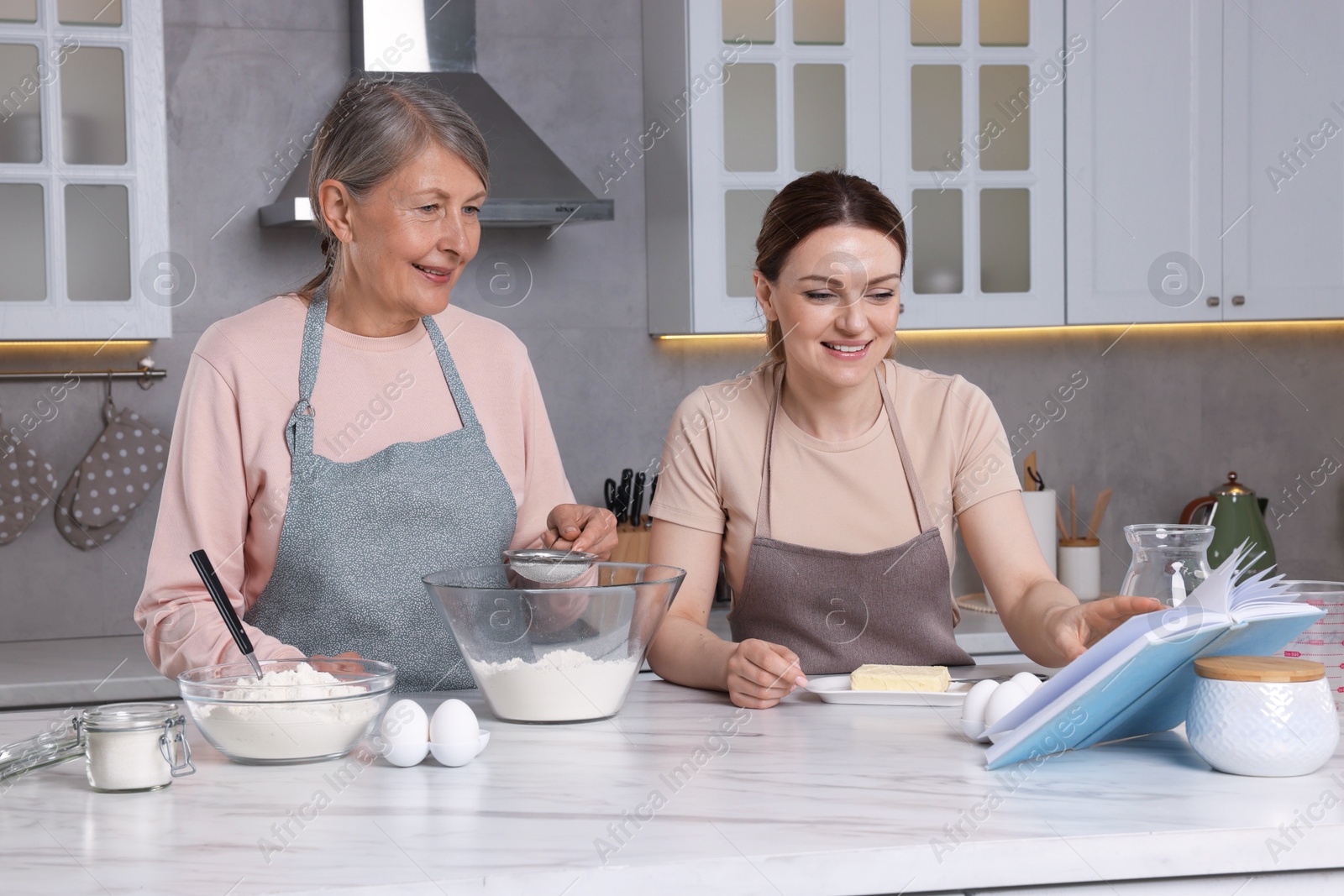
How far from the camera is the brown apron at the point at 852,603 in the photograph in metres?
1.79

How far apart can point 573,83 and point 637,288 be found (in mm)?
512

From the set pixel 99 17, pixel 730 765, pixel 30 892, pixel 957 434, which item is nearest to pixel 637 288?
pixel 99 17

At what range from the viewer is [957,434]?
6.09 feet

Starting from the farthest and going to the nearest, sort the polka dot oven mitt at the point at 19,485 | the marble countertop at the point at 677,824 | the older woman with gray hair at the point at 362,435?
the polka dot oven mitt at the point at 19,485 → the older woman with gray hair at the point at 362,435 → the marble countertop at the point at 677,824

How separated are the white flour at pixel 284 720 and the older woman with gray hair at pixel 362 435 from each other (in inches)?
12.6

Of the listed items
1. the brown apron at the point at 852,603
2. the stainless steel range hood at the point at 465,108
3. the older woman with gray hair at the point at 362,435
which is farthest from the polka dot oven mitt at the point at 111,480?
the brown apron at the point at 852,603

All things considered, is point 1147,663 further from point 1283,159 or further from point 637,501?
point 1283,159

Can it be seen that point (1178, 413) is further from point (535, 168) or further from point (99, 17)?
point (99, 17)

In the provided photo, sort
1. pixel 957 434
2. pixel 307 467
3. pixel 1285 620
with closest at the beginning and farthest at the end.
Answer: pixel 1285 620 < pixel 307 467 < pixel 957 434

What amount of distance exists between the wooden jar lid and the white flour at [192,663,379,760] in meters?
0.76

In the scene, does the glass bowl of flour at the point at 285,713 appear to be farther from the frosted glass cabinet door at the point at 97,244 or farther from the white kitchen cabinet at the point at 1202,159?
the white kitchen cabinet at the point at 1202,159

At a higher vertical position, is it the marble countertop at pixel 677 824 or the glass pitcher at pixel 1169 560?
the glass pitcher at pixel 1169 560

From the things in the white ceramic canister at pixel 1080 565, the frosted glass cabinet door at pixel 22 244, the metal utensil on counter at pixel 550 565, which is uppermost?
the frosted glass cabinet door at pixel 22 244

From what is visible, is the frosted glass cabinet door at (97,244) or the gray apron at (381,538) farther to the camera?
the frosted glass cabinet door at (97,244)
